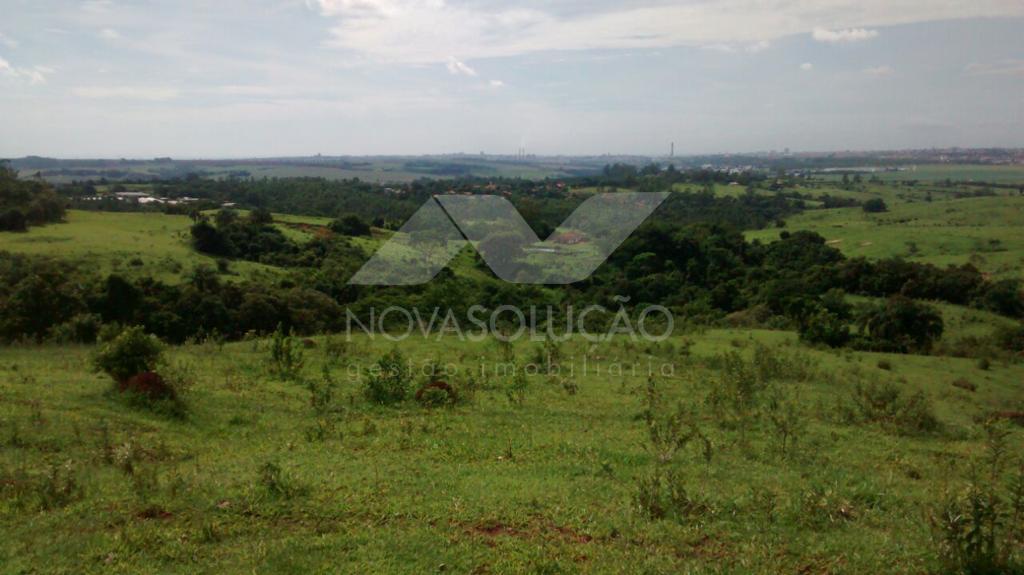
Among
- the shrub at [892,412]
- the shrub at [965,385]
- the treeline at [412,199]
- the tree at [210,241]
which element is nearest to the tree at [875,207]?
the treeline at [412,199]

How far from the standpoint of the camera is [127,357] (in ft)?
30.8

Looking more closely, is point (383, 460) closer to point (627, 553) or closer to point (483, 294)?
point (627, 553)

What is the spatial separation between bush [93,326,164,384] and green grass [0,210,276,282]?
16.8m

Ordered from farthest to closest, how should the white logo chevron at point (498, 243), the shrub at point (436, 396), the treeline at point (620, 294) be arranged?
1. the white logo chevron at point (498, 243)
2. the treeline at point (620, 294)
3. the shrub at point (436, 396)

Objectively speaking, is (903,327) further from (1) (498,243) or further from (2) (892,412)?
(1) (498,243)

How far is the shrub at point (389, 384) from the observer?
10.0 m

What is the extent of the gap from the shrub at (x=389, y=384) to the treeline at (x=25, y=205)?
2899cm

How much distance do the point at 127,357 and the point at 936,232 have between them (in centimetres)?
4868

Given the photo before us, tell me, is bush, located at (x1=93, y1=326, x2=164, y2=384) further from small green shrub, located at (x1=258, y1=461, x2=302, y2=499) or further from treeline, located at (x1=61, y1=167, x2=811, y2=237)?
treeline, located at (x1=61, y1=167, x2=811, y2=237)

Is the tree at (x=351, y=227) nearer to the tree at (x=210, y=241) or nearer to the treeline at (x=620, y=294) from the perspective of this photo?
the treeline at (x=620, y=294)

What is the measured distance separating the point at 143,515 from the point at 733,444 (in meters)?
6.57

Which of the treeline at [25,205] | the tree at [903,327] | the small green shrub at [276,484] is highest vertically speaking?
the treeline at [25,205]

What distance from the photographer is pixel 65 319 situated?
18141 mm

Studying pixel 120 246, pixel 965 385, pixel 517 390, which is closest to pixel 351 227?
pixel 120 246
